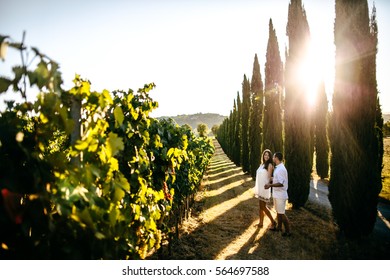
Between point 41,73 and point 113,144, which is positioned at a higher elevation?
point 41,73

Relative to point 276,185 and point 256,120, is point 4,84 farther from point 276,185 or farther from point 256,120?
point 256,120

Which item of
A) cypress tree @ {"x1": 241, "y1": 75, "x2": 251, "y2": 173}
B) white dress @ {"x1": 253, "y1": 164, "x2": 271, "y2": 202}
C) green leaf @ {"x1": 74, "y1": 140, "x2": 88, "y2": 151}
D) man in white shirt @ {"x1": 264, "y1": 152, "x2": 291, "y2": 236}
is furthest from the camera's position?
cypress tree @ {"x1": 241, "y1": 75, "x2": 251, "y2": 173}

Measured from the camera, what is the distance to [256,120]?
17.0 meters

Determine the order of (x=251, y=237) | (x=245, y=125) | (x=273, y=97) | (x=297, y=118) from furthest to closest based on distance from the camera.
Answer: (x=245, y=125)
(x=273, y=97)
(x=297, y=118)
(x=251, y=237)

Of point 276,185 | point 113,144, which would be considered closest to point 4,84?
point 113,144

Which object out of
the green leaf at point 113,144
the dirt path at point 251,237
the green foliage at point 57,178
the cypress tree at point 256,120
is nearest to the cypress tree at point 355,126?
the dirt path at point 251,237

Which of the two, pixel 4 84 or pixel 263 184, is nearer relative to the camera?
pixel 4 84

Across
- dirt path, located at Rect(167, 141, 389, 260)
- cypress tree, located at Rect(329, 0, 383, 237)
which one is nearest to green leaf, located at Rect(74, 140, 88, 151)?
dirt path, located at Rect(167, 141, 389, 260)

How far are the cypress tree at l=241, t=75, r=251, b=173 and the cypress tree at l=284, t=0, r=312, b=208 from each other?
9.68 meters

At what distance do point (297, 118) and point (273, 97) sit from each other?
15.0ft

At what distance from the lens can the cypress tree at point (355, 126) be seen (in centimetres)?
565

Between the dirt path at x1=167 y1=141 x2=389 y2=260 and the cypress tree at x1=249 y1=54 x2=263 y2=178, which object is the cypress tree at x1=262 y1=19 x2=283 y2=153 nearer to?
the cypress tree at x1=249 y1=54 x2=263 y2=178

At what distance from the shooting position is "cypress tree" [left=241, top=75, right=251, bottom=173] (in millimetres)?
19569
